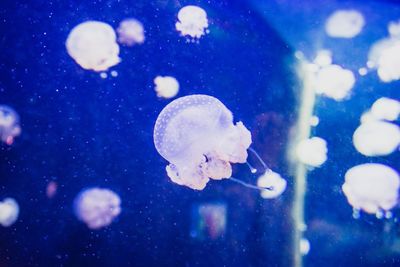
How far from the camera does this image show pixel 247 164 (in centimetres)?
380

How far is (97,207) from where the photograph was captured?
364 cm

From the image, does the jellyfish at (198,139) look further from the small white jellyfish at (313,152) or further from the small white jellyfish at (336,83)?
the small white jellyfish at (336,83)

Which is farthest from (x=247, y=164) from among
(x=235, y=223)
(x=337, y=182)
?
(x=337, y=182)

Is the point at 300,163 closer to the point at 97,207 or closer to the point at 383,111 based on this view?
the point at 383,111

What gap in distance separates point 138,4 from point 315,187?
2369 mm

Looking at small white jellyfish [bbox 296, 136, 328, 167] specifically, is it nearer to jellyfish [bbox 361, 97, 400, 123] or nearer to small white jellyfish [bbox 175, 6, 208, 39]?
jellyfish [bbox 361, 97, 400, 123]

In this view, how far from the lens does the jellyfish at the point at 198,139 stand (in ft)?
10.5

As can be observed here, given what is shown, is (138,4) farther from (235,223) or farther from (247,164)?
(235,223)

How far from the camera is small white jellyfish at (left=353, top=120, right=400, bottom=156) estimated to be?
12.5ft

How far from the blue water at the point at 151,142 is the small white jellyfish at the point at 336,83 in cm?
11

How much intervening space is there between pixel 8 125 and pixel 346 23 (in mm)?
3218

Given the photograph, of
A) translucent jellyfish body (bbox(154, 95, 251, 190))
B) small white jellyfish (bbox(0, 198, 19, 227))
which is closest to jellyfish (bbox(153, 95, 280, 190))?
translucent jellyfish body (bbox(154, 95, 251, 190))

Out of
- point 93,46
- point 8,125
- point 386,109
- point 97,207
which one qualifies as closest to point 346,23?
point 386,109

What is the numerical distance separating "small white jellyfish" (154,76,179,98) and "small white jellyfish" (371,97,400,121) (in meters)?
1.89
